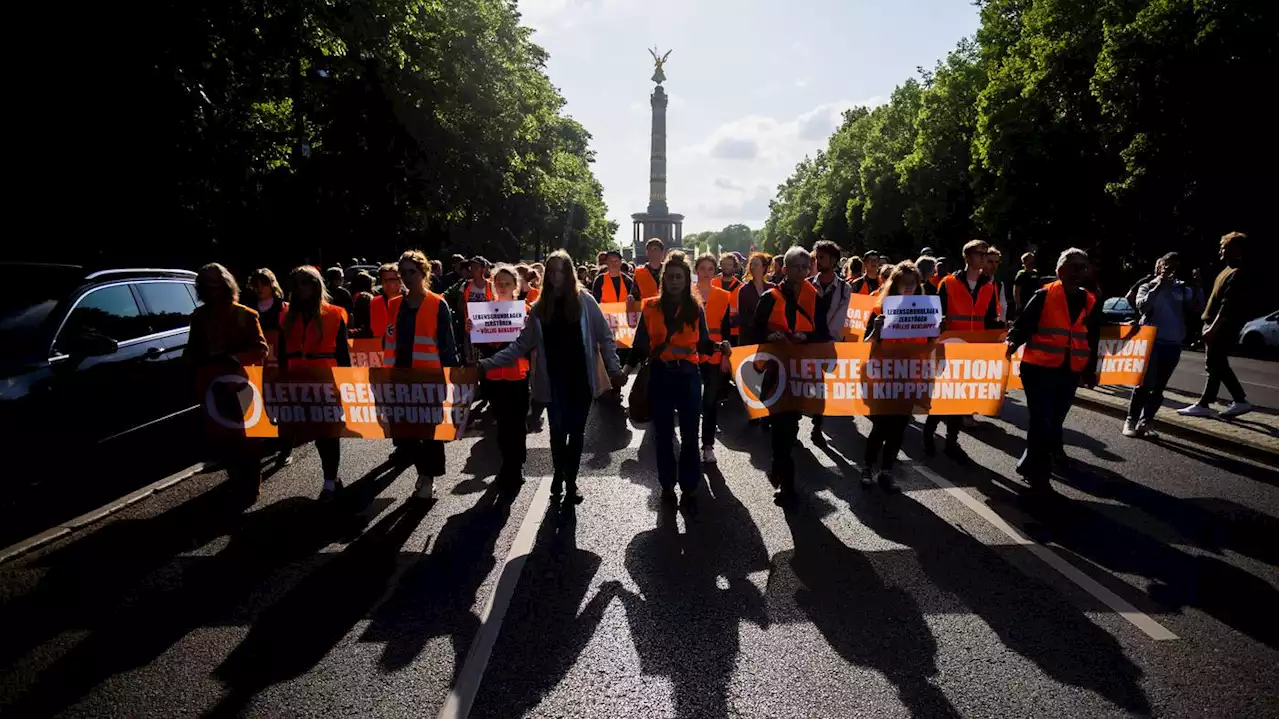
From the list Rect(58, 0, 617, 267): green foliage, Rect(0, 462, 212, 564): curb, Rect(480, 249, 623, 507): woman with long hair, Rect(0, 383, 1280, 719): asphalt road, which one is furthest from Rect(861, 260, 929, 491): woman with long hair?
Rect(58, 0, 617, 267): green foliage

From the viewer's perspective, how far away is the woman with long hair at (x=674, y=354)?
239 inches

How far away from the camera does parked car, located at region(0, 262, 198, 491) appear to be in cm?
564

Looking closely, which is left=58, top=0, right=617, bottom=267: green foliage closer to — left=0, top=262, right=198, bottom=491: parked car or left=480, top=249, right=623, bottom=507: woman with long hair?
left=0, top=262, right=198, bottom=491: parked car

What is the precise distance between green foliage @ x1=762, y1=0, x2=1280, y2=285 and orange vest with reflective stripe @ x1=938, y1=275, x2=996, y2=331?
62.5 feet

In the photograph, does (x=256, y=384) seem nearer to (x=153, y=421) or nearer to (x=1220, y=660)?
(x=153, y=421)

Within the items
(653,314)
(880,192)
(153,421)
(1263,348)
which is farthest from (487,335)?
(880,192)

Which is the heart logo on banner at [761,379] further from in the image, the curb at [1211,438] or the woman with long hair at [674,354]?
the curb at [1211,438]

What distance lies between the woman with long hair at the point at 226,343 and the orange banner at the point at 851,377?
4236 mm

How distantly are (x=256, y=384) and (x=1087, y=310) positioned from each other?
283 inches

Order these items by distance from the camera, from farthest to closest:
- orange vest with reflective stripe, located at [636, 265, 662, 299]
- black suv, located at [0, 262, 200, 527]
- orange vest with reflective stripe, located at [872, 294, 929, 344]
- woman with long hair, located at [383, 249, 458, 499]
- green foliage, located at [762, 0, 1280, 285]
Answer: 1. green foliage, located at [762, 0, 1280, 285]
2. orange vest with reflective stripe, located at [636, 265, 662, 299]
3. orange vest with reflective stripe, located at [872, 294, 929, 344]
4. woman with long hair, located at [383, 249, 458, 499]
5. black suv, located at [0, 262, 200, 527]

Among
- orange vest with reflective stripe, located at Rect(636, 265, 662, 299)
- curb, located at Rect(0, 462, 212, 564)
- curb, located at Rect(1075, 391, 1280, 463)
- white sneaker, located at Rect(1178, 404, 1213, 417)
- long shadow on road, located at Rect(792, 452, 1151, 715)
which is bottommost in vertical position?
curb, located at Rect(0, 462, 212, 564)

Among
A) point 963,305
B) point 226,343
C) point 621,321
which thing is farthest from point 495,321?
point 621,321

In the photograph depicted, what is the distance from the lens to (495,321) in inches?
271

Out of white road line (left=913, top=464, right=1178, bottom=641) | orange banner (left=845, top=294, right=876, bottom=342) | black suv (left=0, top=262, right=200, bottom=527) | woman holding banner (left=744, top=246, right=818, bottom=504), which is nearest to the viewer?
white road line (left=913, top=464, right=1178, bottom=641)
